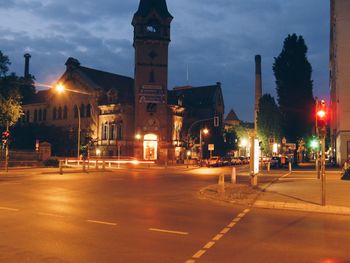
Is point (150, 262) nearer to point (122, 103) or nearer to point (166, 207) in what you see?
point (166, 207)

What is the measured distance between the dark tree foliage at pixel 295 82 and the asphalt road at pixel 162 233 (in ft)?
145

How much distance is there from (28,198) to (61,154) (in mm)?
58613

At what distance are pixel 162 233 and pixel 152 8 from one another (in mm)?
60387

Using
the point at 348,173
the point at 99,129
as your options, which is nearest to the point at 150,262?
the point at 348,173

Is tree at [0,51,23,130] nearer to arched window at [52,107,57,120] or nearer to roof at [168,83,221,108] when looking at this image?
arched window at [52,107,57,120]

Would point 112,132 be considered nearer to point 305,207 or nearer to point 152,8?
point 152,8

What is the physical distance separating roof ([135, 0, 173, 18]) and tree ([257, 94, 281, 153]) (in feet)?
82.5

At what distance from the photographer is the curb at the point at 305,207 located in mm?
14113

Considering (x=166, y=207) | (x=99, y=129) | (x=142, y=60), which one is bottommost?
(x=166, y=207)

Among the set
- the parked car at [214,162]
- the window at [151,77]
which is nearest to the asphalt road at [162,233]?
the parked car at [214,162]

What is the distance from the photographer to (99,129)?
7225 cm

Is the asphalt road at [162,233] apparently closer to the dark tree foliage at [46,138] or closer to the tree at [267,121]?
the dark tree foliage at [46,138]

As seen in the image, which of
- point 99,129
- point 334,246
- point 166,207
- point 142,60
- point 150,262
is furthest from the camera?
point 99,129

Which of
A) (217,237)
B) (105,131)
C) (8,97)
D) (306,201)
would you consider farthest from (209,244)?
(105,131)
